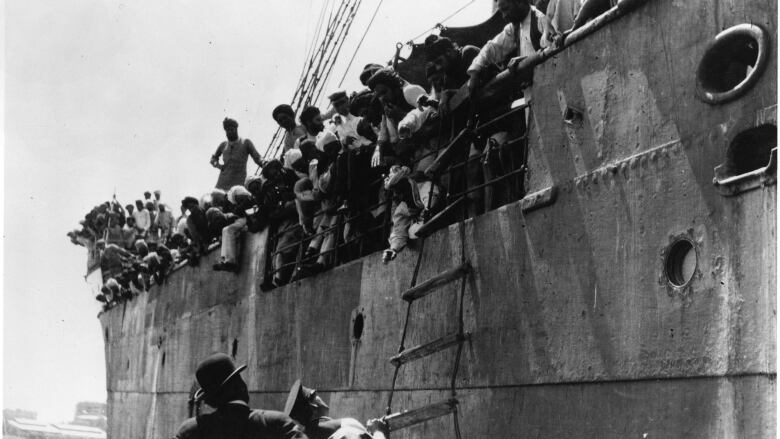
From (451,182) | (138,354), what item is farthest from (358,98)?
(138,354)

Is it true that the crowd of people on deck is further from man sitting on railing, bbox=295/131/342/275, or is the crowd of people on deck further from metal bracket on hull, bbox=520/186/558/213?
metal bracket on hull, bbox=520/186/558/213

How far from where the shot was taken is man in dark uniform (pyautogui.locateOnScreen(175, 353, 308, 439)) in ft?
13.7

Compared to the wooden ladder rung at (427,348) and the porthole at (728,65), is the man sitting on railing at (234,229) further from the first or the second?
the porthole at (728,65)

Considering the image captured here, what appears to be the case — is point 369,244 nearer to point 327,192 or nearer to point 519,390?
point 327,192

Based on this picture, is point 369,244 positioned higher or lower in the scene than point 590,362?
higher

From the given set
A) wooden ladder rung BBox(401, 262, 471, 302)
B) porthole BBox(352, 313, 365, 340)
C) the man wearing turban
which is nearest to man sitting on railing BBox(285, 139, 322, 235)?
porthole BBox(352, 313, 365, 340)

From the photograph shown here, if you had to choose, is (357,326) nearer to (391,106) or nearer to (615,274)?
(391,106)

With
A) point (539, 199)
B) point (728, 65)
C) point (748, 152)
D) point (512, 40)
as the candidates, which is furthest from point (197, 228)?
point (748, 152)

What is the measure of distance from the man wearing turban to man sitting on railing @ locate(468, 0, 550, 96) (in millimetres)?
7373

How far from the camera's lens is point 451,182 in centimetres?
726

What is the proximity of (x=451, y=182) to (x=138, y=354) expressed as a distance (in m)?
10.8

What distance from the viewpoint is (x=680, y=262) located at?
186 inches

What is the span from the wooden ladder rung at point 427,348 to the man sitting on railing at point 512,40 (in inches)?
69.2

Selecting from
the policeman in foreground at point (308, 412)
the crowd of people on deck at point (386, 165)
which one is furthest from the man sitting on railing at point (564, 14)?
the policeman in foreground at point (308, 412)
